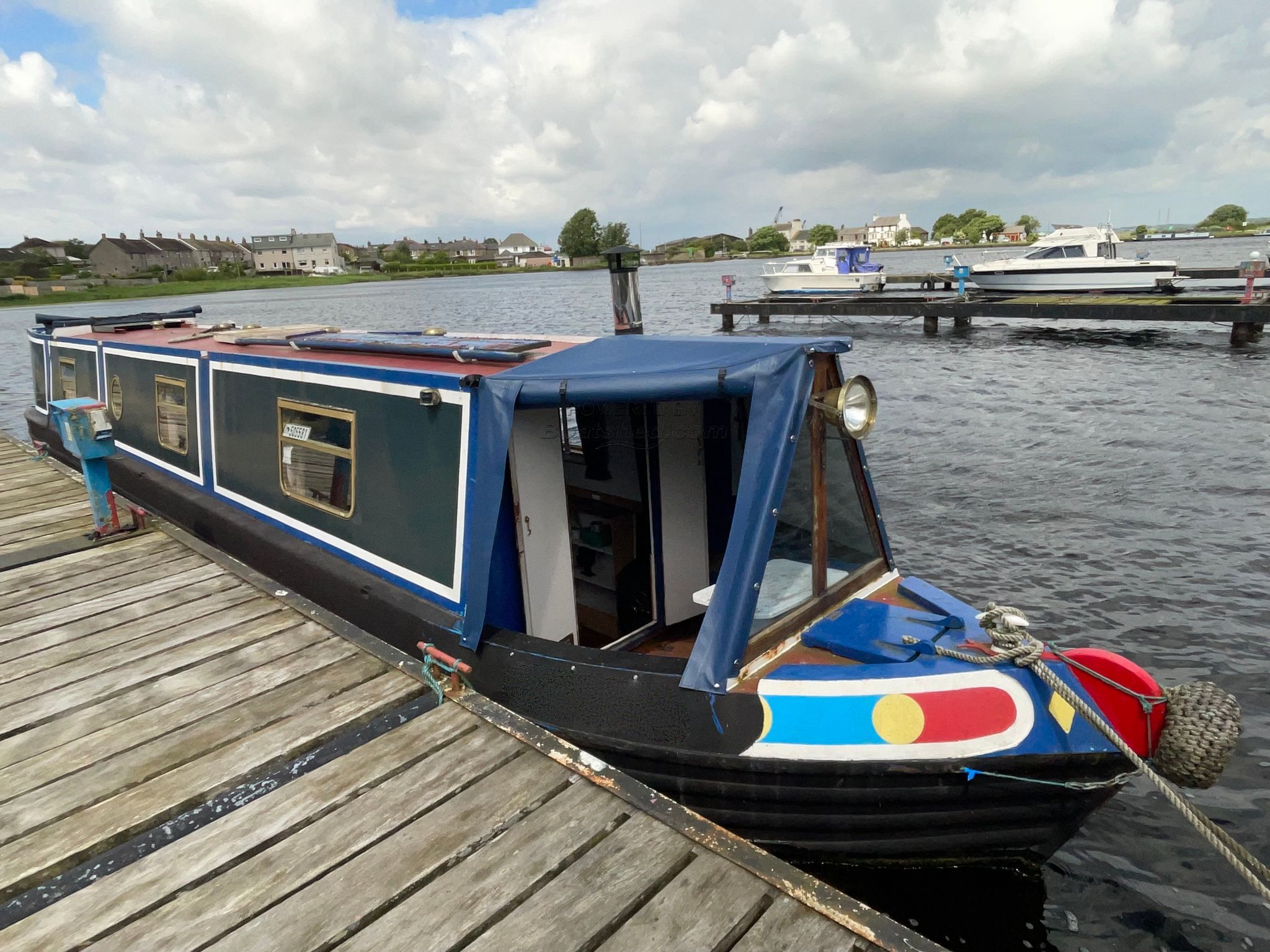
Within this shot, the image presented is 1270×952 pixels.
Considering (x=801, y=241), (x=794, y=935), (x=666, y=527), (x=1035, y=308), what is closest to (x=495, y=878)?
(x=794, y=935)

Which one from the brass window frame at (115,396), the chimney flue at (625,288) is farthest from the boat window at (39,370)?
the chimney flue at (625,288)

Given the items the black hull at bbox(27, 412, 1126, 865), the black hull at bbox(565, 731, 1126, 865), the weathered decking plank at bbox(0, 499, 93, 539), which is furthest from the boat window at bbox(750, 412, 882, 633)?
the weathered decking plank at bbox(0, 499, 93, 539)

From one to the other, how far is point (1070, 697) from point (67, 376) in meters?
12.1

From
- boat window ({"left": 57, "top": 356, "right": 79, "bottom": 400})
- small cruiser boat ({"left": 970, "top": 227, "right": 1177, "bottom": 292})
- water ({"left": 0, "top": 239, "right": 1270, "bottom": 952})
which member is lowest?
water ({"left": 0, "top": 239, "right": 1270, "bottom": 952})

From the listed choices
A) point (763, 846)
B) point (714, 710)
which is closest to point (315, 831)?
point (714, 710)

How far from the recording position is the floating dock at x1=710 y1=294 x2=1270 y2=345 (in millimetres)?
21500

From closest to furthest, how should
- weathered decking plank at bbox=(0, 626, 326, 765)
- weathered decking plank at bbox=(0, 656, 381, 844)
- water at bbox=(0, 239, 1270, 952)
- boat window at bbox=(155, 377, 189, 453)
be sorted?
weathered decking plank at bbox=(0, 656, 381, 844), weathered decking plank at bbox=(0, 626, 326, 765), water at bbox=(0, 239, 1270, 952), boat window at bbox=(155, 377, 189, 453)

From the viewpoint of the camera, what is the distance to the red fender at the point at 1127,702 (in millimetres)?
3635

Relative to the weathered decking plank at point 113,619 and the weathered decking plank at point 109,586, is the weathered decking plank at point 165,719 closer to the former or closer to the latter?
the weathered decking plank at point 113,619

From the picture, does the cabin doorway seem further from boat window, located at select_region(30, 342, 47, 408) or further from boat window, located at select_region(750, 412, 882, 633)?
boat window, located at select_region(30, 342, 47, 408)

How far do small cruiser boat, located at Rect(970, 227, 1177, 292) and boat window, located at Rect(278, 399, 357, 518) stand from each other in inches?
1196

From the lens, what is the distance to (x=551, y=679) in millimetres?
4191

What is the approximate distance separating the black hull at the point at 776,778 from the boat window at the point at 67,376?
8950mm

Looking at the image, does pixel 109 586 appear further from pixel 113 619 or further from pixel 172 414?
pixel 172 414
